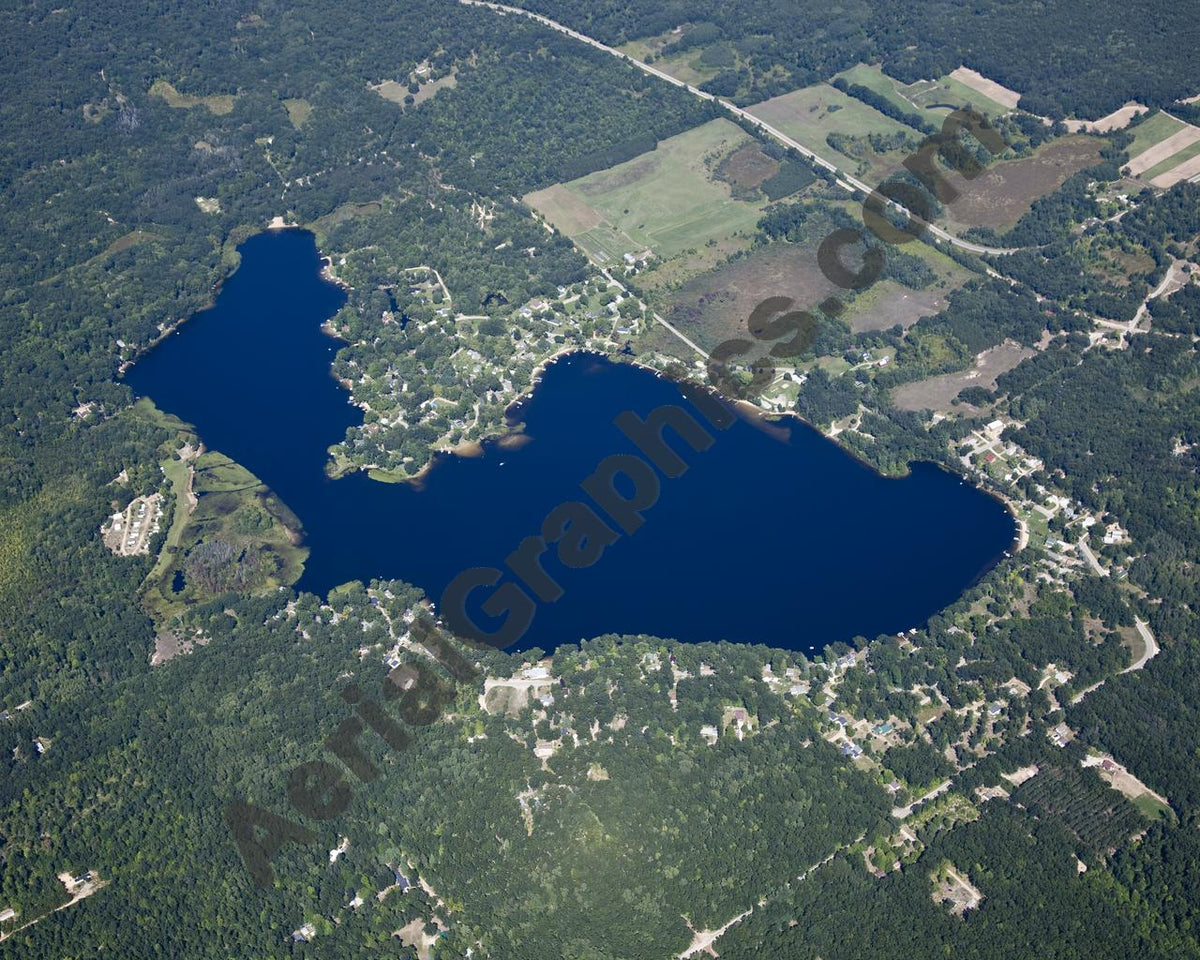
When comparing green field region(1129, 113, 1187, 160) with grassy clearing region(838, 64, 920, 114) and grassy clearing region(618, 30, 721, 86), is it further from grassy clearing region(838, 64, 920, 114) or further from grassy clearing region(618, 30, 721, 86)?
grassy clearing region(618, 30, 721, 86)

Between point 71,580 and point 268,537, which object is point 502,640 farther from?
point 71,580

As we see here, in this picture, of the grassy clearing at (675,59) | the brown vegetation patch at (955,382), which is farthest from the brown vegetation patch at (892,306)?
the grassy clearing at (675,59)

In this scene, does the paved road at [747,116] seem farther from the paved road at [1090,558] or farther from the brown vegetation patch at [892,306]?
the paved road at [1090,558]

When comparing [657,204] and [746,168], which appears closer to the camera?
[657,204]

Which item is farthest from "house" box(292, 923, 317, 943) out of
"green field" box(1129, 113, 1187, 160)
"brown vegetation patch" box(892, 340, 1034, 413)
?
"green field" box(1129, 113, 1187, 160)

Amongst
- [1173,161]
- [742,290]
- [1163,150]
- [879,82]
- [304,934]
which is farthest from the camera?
[879,82]

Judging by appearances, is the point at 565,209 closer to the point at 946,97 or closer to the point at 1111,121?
the point at 946,97

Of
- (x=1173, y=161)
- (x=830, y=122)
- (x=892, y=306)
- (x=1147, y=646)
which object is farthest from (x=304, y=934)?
(x=1173, y=161)

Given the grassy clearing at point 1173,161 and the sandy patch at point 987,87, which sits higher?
the grassy clearing at point 1173,161
